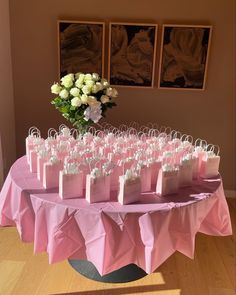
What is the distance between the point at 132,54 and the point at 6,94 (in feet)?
4.24

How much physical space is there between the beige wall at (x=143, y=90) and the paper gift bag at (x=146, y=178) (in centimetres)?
150

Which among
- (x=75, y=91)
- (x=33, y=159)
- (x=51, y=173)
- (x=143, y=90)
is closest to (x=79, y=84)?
(x=75, y=91)

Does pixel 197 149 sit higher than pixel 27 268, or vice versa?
pixel 197 149

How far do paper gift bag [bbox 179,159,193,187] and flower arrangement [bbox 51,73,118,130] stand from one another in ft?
2.19

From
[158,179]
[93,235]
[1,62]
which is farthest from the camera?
[1,62]

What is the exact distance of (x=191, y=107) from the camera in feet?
10.0

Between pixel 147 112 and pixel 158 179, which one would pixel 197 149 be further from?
pixel 147 112

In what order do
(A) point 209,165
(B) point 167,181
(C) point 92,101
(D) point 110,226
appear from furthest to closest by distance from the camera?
1. (C) point 92,101
2. (A) point 209,165
3. (B) point 167,181
4. (D) point 110,226

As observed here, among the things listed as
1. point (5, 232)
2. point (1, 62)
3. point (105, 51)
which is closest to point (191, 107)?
point (105, 51)

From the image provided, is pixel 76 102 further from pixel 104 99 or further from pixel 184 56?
pixel 184 56

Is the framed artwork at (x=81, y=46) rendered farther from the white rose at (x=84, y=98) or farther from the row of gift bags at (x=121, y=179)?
the row of gift bags at (x=121, y=179)

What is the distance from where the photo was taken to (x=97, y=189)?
153cm

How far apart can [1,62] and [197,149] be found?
6.50ft

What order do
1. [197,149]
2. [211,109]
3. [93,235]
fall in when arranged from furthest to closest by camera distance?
1. [211,109]
2. [197,149]
3. [93,235]
